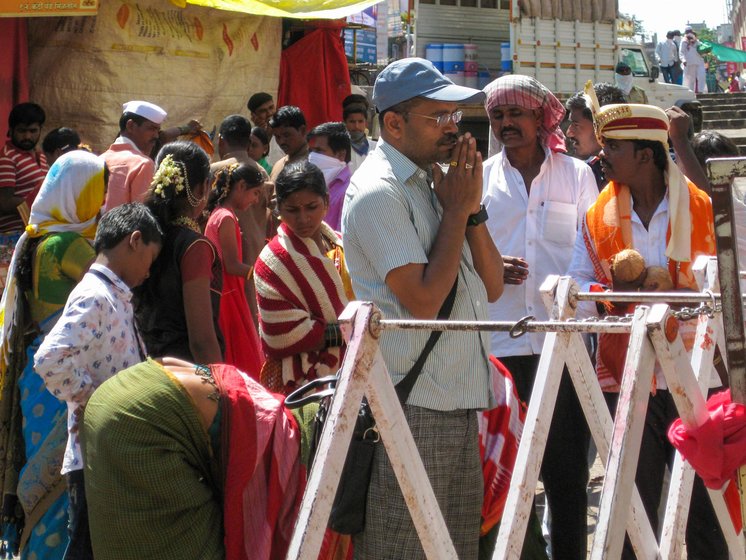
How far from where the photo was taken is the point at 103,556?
3264 millimetres

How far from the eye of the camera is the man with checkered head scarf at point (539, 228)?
4055 millimetres

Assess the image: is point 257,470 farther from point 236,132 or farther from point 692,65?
point 692,65

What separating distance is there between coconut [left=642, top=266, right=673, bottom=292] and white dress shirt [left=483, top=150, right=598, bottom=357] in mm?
576

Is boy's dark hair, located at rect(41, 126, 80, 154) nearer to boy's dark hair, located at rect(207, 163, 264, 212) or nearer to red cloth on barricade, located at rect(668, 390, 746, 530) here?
boy's dark hair, located at rect(207, 163, 264, 212)

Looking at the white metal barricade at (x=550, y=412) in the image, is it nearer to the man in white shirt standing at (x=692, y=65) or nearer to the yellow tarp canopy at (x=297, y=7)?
the yellow tarp canopy at (x=297, y=7)

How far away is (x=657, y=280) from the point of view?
145 inches

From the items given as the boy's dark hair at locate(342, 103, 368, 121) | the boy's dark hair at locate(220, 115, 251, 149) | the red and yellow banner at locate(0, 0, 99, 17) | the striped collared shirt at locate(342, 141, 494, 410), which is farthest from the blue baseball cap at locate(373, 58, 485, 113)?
the boy's dark hair at locate(342, 103, 368, 121)

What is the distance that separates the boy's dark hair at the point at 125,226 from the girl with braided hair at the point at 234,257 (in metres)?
1.07

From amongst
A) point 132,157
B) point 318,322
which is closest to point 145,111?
point 132,157

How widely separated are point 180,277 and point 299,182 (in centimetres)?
74

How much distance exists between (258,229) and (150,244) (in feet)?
7.76

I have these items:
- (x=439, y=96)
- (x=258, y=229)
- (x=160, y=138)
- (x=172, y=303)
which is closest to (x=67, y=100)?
(x=160, y=138)

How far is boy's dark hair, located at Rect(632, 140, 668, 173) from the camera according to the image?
3867mm

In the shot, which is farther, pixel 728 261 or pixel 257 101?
pixel 257 101
